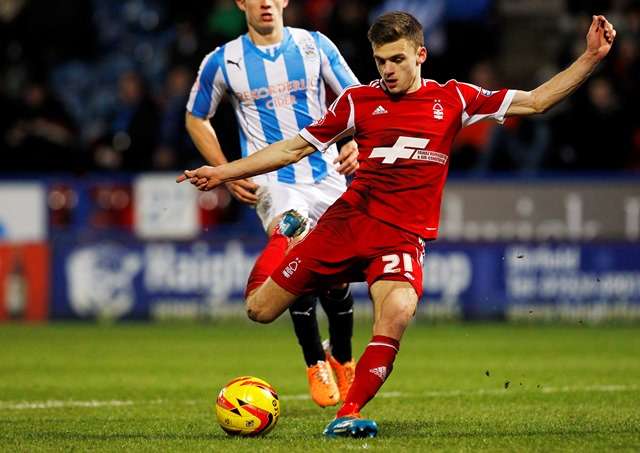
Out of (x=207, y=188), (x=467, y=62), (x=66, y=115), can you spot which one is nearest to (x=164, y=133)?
(x=66, y=115)

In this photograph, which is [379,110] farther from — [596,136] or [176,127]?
[176,127]

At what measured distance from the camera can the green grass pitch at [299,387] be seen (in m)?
6.64

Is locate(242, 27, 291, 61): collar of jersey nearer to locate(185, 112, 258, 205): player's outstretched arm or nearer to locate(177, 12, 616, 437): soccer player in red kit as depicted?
locate(185, 112, 258, 205): player's outstretched arm

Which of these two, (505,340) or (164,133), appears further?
(164,133)

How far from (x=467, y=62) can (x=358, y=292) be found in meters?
3.72

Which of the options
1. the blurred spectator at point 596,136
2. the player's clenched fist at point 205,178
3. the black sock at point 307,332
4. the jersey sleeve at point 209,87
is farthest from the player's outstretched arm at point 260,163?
the blurred spectator at point 596,136

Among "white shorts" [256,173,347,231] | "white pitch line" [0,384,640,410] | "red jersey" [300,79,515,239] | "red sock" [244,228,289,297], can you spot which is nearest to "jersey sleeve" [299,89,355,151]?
"red jersey" [300,79,515,239]

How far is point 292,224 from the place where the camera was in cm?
775

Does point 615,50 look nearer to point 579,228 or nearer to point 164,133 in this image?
point 579,228

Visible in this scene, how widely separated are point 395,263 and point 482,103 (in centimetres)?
96

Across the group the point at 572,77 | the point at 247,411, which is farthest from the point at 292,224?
the point at 572,77

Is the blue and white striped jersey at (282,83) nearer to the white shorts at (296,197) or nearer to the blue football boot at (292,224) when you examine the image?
the white shorts at (296,197)

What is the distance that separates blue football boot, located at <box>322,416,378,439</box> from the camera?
6465 millimetres

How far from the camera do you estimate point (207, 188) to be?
702 centimetres
